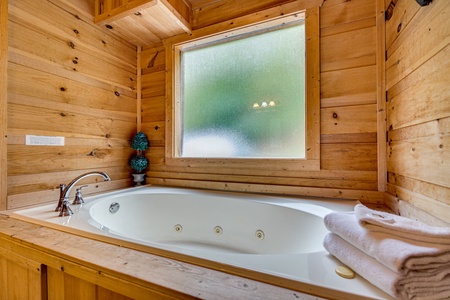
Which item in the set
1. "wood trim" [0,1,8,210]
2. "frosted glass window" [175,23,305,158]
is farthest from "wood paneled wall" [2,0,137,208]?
"frosted glass window" [175,23,305,158]

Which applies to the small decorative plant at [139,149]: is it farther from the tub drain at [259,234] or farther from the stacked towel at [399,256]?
the stacked towel at [399,256]

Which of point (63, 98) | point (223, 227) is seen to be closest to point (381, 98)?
point (223, 227)

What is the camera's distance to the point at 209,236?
1537mm

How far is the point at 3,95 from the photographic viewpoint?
117cm

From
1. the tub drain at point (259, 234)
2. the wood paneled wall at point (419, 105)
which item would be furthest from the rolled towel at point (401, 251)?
the tub drain at point (259, 234)

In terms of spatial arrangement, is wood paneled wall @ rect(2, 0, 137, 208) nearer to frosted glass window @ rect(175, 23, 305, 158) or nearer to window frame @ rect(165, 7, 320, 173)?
window frame @ rect(165, 7, 320, 173)

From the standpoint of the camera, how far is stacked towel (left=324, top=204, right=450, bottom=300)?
45 cm

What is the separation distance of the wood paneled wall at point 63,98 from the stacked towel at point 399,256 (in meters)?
1.80

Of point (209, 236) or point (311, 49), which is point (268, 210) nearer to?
point (209, 236)

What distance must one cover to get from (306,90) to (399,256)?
124 cm

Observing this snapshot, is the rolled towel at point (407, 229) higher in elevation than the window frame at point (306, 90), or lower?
lower

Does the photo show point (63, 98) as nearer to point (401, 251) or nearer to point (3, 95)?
point (3, 95)

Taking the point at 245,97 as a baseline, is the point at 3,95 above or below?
below

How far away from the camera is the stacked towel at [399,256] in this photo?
45cm
